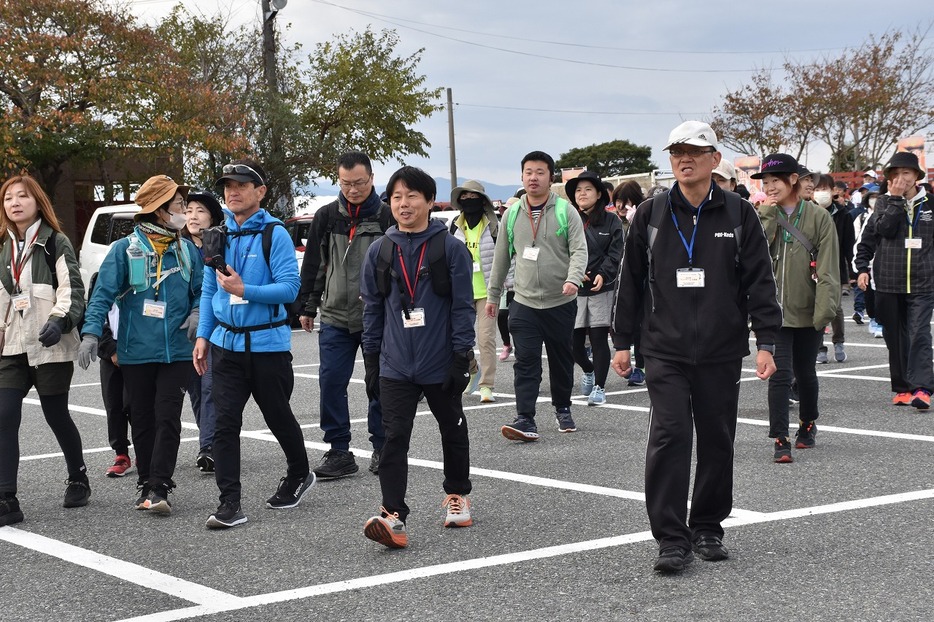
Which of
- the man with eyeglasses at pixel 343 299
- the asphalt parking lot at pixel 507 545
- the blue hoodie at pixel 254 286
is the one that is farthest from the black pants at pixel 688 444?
the man with eyeglasses at pixel 343 299

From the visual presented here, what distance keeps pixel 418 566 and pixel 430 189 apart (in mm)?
1952

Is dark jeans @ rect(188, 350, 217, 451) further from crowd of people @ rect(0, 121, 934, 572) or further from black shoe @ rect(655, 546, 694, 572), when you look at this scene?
black shoe @ rect(655, 546, 694, 572)

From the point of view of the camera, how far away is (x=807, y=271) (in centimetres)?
797

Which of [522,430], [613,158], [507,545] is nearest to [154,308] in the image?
[507,545]

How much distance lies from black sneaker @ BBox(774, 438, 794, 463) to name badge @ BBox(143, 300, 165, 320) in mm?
3984

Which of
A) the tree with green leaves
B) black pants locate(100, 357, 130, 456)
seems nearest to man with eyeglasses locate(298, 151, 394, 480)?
black pants locate(100, 357, 130, 456)

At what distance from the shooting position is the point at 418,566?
5.46 metres

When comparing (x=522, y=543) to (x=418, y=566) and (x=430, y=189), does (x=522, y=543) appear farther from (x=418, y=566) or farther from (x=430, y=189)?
(x=430, y=189)

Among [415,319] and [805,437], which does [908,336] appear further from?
[415,319]

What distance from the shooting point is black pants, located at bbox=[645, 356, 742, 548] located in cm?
532

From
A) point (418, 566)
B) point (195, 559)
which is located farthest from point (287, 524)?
point (418, 566)

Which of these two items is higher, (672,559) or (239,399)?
(239,399)

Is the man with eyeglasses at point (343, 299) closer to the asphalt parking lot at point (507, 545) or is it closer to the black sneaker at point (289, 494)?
the asphalt parking lot at point (507, 545)

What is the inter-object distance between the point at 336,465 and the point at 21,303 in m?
2.19
